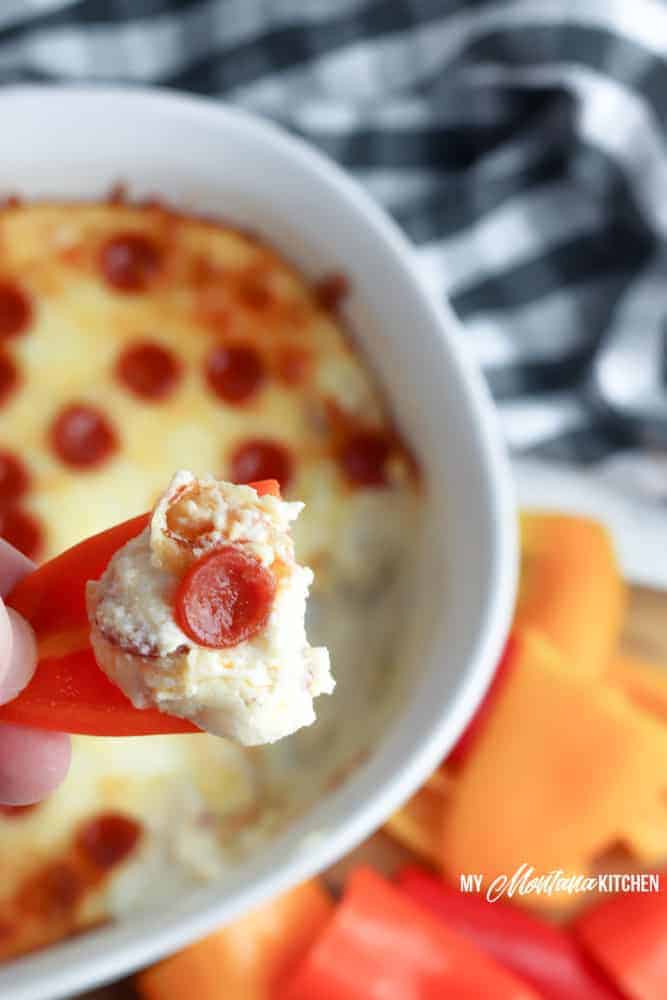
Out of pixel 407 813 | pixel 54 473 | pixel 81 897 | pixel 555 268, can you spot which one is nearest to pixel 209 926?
pixel 81 897

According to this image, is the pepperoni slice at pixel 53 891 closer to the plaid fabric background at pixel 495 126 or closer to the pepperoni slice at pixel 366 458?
the pepperoni slice at pixel 366 458

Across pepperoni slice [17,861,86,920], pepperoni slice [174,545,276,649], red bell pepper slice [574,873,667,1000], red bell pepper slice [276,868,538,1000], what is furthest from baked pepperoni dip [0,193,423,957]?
pepperoni slice [174,545,276,649]

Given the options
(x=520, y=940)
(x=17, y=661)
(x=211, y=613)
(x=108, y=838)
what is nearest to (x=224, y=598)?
(x=211, y=613)

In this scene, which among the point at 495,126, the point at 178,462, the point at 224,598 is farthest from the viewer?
the point at 495,126

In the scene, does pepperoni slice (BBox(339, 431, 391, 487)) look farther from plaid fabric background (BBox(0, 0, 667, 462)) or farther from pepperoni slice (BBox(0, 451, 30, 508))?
pepperoni slice (BBox(0, 451, 30, 508))

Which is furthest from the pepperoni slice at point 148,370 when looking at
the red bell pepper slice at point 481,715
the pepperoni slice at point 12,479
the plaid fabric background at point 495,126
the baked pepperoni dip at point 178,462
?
the red bell pepper slice at point 481,715

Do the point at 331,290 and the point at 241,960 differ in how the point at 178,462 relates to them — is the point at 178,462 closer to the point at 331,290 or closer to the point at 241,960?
the point at 331,290

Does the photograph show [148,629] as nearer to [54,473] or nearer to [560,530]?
[54,473]
